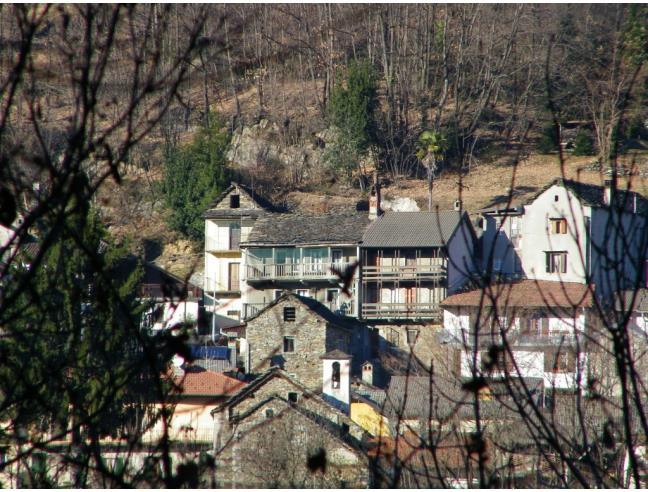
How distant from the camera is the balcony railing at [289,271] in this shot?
3359 centimetres

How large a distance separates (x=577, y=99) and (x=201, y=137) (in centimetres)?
1694

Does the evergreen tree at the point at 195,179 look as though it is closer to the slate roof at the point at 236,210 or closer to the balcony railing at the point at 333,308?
the slate roof at the point at 236,210

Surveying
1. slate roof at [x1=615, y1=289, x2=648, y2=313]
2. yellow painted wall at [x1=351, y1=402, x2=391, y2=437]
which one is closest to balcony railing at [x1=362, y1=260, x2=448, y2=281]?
slate roof at [x1=615, y1=289, x2=648, y2=313]

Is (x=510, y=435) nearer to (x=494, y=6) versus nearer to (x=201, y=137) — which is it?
(x=201, y=137)

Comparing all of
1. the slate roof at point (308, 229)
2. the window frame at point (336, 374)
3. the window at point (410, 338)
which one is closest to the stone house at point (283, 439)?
the window frame at point (336, 374)

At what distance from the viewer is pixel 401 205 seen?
1596 inches

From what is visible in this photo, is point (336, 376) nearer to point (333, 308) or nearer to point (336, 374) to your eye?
point (336, 374)

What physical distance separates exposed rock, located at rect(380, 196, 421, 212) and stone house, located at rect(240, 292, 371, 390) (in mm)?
11439

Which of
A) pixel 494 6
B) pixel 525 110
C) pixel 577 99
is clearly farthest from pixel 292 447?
pixel 494 6

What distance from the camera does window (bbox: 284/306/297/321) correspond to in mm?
28653

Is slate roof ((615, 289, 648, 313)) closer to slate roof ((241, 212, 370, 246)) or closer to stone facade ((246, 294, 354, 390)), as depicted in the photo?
stone facade ((246, 294, 354, 390))

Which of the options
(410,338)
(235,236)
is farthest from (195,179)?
(410,338)

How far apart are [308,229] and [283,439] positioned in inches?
698

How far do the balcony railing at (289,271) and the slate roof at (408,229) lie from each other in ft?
5.67
